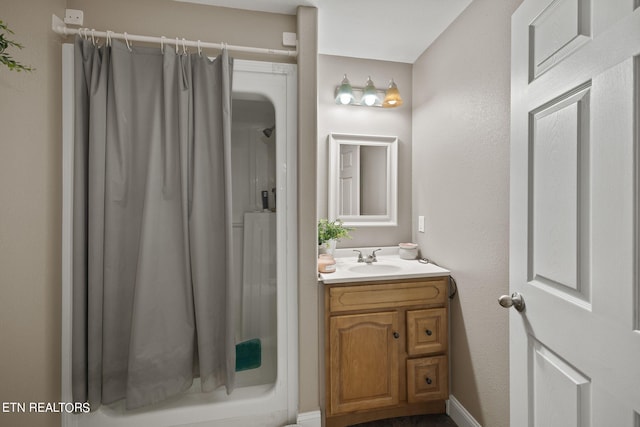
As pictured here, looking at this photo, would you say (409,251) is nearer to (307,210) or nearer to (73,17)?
(307,210)

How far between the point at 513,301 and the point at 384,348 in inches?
35.8

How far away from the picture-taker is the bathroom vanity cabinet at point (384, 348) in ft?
5.74

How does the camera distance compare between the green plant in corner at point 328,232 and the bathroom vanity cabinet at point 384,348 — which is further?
the green plant in corner at point 328,232

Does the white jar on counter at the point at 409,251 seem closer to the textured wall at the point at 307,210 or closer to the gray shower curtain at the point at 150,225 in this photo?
the textured wall at the point at 307,210

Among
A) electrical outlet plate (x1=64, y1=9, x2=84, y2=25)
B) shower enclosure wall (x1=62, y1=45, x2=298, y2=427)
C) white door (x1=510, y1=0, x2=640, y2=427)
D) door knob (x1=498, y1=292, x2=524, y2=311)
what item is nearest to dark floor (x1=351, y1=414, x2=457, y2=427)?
shower enclosure wall (x1=62, y1=45, x2=298, y2=427)

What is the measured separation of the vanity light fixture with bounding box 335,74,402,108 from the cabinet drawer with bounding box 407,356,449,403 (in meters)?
1.78

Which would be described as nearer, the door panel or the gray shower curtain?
the door panel

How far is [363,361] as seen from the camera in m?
1.77

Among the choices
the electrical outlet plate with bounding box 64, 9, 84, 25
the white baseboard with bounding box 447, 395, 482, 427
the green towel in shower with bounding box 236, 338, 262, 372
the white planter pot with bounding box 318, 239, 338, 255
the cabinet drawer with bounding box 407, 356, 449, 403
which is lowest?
the white baseboard with bounding box 447, 395, 482, 427

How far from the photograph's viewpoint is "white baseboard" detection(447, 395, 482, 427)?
1.73 metres

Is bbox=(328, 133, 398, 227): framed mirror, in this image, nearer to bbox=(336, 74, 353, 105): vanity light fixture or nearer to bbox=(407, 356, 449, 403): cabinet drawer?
bbox=(336, 74, 353, 105): vanity light fixture

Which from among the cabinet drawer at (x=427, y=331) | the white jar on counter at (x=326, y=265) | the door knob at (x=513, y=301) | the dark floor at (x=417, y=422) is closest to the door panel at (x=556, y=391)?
the door knob at (x=513, y=301)

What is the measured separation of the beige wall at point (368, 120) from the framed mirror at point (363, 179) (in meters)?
0.06

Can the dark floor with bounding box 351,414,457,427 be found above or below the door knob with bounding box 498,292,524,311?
below
